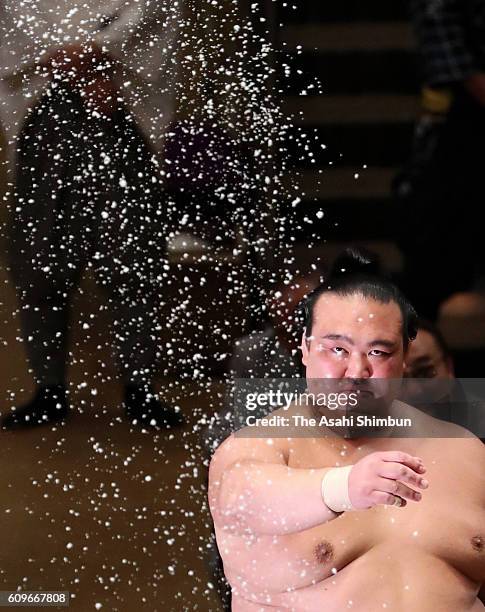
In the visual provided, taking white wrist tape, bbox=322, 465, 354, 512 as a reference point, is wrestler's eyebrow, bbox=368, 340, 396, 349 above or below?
above

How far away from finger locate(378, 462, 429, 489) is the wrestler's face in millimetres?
135

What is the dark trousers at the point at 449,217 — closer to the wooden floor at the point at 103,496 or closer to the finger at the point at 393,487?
→ the finger at the point at 393,487

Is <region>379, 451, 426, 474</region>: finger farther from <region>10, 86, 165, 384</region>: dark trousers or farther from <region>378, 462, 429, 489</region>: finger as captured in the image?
<region>10, 86, 165, 384</region>: dark trousers

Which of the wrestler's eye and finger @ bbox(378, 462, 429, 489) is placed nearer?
finger @ bbox(378, 462, 429, 489)

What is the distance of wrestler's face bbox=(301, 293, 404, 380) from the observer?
1204mm

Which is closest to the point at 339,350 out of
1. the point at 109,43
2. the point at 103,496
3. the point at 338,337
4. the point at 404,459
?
the point at 338,337

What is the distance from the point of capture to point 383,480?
3.64 ft

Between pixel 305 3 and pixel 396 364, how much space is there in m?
0.46

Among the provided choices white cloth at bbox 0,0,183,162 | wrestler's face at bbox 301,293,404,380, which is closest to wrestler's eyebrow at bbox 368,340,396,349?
wrestler's face at bbox 301,293,404,380

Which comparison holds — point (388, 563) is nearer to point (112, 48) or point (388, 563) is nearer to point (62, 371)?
point (62, 371)

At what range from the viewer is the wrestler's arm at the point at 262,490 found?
1.17 metres

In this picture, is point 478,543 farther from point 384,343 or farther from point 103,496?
point 103,496

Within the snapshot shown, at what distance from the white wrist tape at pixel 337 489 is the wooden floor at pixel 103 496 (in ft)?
0.65

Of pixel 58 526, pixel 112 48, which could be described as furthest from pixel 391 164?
pixel 58 526
